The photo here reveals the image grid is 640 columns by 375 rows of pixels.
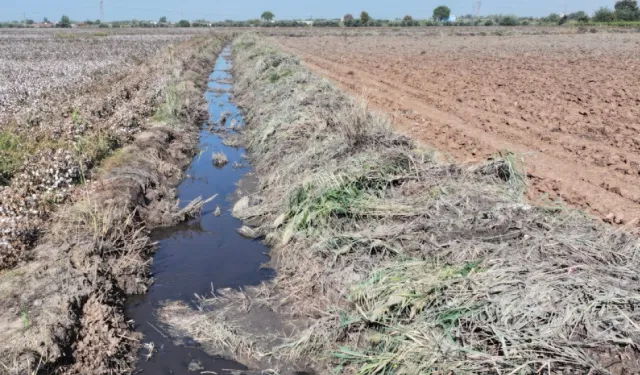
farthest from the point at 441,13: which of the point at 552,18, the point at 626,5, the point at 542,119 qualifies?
the point at 542,119

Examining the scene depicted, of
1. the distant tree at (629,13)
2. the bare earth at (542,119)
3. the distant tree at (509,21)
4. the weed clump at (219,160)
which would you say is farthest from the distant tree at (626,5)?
the weed clump at (219,160)

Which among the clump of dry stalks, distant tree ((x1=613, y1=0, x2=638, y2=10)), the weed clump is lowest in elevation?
the weed clump

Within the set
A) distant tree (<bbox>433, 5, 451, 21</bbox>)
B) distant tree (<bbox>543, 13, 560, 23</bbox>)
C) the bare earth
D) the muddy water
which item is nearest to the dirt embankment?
the muddy water

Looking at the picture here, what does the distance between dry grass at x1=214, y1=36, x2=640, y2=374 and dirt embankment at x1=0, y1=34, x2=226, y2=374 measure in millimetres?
1422

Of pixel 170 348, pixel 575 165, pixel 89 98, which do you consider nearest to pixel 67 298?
pixel 170 348

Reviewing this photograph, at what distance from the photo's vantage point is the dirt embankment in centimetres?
378

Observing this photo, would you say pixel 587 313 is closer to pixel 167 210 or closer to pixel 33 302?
pixel 33 302

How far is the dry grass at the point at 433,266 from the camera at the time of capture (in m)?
3.17

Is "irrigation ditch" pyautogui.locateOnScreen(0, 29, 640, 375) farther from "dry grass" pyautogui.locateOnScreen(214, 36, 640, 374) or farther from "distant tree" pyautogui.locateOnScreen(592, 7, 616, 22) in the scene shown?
"distant tree" pyautogui.locateOnScreen(592, 7, 616, 22)

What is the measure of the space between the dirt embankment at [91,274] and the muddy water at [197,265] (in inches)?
7.6

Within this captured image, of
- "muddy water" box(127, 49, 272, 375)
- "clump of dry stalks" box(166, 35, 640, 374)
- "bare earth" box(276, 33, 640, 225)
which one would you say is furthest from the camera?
"bare earth" box(276, 33, 640, 225)

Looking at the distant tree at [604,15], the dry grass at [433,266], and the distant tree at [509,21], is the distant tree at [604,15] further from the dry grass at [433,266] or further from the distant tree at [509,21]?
the dry grass at [433,266]

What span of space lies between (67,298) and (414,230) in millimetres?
3070

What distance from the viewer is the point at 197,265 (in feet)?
19.5
